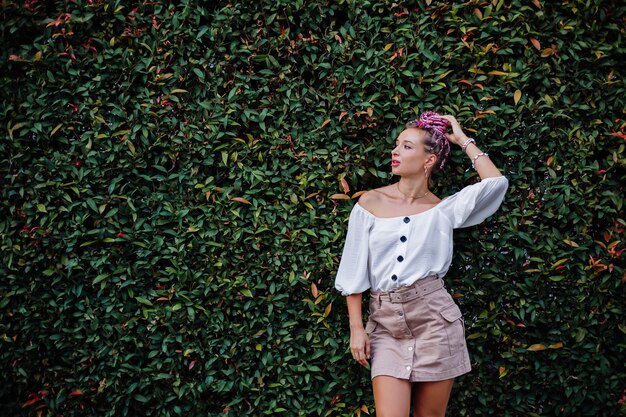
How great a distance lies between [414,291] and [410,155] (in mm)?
741

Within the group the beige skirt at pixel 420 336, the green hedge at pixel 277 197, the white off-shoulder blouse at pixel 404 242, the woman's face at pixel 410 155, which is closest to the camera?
the beige skirt at pixel 420 336

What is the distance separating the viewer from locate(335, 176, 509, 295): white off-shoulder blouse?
342 centimetres

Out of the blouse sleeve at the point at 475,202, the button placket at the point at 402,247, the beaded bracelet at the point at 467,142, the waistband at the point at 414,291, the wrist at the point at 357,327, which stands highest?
the beaded bracelet at the point at 467,142

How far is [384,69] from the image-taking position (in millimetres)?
3846

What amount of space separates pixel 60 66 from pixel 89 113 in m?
0.33

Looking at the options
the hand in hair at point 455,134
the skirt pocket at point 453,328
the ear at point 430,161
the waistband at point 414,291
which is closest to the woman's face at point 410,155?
the ear at point 430,161

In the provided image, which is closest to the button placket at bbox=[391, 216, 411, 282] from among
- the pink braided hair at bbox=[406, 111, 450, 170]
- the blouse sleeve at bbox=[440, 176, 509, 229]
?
the blouse sleeve at bbox=[440, 176, 509, 229]

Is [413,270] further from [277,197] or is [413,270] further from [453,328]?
Result: [277,197]

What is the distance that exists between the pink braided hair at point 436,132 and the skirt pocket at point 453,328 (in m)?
0.82

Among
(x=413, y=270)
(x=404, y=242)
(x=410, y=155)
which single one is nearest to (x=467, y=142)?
(x=410, y=155)

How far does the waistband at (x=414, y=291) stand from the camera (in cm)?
337

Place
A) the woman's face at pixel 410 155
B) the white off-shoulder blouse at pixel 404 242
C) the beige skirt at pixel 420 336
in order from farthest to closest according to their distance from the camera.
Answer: the woman's face at pixel 410 155
the white off-shoulder blouse at pixel 404 242
the beige skirt at pixel 420 336

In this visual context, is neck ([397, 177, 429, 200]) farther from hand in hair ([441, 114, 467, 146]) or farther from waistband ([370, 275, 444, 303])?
waistband ([370, 275, 444, 303])

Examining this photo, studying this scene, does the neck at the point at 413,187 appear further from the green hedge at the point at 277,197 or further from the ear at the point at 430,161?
the green hedge at the point at 277,197
